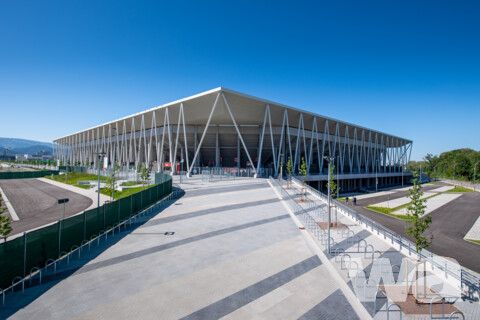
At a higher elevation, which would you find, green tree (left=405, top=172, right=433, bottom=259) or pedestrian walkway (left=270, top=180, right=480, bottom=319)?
green tree (left=405, top=172, right=433, bottom=259)

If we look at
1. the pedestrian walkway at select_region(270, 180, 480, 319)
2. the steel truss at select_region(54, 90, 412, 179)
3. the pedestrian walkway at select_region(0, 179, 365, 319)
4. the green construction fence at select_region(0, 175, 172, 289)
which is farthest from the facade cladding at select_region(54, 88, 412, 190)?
the green construction fence at select_region(0, 175, 172, 289)

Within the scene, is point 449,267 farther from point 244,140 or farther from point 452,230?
point 244,140

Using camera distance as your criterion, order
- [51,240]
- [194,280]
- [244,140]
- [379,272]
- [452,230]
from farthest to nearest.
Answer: [244,140] < [452,230] < [51,240] < [379,272] < [194,280]

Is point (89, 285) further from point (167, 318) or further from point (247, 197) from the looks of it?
point (247, 197)

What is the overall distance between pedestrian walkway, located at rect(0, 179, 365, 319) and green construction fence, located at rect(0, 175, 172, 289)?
66 centimetres

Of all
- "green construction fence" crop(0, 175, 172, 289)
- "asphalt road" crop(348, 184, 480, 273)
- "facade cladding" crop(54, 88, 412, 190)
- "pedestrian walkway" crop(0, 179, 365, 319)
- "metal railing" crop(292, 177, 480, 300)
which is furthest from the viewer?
"facade cladding" crop(54, 88, 412, 190)

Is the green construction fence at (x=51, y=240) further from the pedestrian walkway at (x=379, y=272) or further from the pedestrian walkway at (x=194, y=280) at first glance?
the pedestrian walkway at (x=379, y=272)

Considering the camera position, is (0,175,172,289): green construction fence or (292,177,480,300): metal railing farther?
(0,175,172,289): green construction fence

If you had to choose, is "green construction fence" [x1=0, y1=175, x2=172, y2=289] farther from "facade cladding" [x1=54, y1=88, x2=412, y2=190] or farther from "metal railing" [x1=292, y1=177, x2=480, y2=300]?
"facade cladding" [x1=54, y1=88, x2=412, y2=190]

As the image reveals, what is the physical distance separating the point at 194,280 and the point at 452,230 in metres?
21.8

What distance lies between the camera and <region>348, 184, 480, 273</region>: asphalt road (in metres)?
13.6

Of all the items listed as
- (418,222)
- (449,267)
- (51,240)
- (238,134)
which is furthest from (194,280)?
(238,134)

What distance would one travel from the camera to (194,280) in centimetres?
776

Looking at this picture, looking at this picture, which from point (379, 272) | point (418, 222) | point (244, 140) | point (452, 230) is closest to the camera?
point (418, 222)
